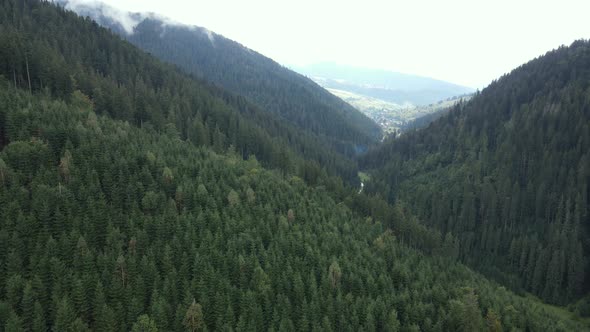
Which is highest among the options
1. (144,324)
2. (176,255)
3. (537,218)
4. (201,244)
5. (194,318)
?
(537,218)

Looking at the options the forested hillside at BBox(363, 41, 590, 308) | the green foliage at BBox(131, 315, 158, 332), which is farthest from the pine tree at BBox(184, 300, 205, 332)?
the forested hillside at BBox(363, 41, 590, 308)

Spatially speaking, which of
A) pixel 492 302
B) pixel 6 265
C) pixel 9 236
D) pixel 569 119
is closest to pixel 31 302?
pixel 6 265

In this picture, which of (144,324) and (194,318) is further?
(194,318)

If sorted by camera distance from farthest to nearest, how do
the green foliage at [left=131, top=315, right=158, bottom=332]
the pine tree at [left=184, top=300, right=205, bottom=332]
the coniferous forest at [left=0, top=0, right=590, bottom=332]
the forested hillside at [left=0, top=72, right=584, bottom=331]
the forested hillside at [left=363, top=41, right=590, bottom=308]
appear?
the forested hillside at [left=363, top=41, right=590, bottom=308]
the coniferous forest at [left=0, top=0, right=590, bottom=332]
the forested hillside at [left=0, top=72, right=584, bottom=331]
the pine tree at [left=184, top=300, right=205, bottom=332]
the green foliage at [left=131, top=315, right=158, bottom=332]

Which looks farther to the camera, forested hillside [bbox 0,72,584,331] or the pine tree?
forested hillside [bbox 0,72,584,331]

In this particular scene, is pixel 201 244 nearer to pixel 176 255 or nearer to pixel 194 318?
pixel 176 255

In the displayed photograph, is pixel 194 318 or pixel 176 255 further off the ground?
pixel 176 255

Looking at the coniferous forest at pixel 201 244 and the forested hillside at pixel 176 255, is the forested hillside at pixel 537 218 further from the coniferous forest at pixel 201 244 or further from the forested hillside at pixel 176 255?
the forested hillside at pixel 176 255

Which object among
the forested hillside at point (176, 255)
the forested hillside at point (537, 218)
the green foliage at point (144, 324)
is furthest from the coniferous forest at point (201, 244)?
the forested hillside at point (537, 218)

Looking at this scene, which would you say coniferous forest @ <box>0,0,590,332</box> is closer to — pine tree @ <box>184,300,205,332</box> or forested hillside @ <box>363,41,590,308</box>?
pine tree @ <box>184,300,205,332</box>

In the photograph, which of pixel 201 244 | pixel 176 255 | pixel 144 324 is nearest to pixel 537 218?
pixel 201 244

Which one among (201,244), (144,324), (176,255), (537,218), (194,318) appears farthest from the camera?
(537,218)

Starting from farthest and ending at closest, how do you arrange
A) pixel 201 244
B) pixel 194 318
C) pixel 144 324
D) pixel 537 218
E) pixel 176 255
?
1. pixel 537 218
2. pixel 201 244
3. pixel 176 255
4. pixel 194 318
5. pixel 144 324
